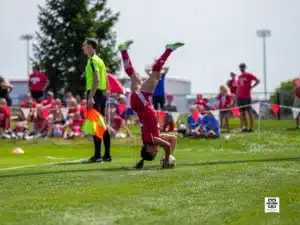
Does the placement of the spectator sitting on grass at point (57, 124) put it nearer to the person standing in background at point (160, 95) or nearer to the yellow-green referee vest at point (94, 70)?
the person standing in background at point (160, 95)

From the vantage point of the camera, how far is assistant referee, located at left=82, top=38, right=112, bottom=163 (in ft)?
47.5

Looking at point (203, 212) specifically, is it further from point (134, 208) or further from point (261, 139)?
point (261, 139)

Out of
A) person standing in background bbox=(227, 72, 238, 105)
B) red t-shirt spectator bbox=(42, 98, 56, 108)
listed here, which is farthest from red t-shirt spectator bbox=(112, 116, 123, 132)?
person standing in background bbox=(227, 72, 238, 105)

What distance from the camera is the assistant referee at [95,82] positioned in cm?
1447

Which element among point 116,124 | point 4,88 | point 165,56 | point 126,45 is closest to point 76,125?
point 116,124

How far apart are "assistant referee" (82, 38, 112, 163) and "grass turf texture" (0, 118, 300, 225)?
864mm

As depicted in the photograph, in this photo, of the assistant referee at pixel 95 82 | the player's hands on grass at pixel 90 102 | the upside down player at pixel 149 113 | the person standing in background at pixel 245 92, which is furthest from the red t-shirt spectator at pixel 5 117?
the upside down player at pixel 149 113

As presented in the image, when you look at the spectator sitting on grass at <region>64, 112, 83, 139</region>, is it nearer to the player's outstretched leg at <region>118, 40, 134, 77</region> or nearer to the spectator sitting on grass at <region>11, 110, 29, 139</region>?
the spectator sitting on grass at <region>11, 110, 29, 139</region>

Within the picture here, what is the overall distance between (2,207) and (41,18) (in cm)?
3278

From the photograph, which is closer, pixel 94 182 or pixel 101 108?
pixel 94 182

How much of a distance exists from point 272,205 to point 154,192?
1.60m

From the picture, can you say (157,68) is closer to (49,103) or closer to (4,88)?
(4,88)

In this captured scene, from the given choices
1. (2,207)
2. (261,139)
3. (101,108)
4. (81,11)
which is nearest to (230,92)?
(261,139)

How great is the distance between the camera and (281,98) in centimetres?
3444
